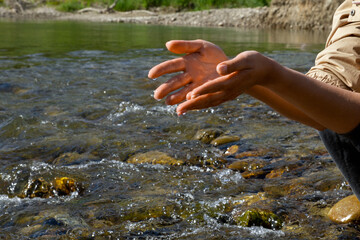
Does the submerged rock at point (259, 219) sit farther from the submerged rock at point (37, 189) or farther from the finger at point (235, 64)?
the finger at point (235, 64)

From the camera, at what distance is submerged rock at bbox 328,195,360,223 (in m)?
2.75

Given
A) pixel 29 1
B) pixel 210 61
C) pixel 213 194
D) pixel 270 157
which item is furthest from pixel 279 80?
pixel 29 1

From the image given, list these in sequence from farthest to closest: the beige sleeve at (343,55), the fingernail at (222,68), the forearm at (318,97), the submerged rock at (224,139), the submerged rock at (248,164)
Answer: the submerged rock at (224,139)
the submerged rock at (248,164)
the beige sleeve at (343,55)
the forearm at (318,97)
the fingernail at (222,68)

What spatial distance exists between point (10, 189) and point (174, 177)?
3.67 feet

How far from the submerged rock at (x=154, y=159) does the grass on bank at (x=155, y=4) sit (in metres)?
21.5

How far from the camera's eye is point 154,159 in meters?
3.95

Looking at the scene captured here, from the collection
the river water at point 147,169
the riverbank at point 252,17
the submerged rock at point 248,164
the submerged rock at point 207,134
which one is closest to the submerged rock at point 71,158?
the river water at point 147,169

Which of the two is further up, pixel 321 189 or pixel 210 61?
pixel 210 61

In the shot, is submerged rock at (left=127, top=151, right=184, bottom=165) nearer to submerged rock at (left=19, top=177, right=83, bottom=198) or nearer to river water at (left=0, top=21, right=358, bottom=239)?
river water at (left=0, top=21, right=358, bottom=239)

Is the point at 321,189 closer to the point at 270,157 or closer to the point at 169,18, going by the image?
the point at 270,157

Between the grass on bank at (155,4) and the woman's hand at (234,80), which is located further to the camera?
the grass on bank at (155,4)

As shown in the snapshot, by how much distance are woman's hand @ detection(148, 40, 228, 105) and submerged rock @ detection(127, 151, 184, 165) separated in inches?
86.4

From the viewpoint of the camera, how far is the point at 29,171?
3631mm

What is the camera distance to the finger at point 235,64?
4.74ft
